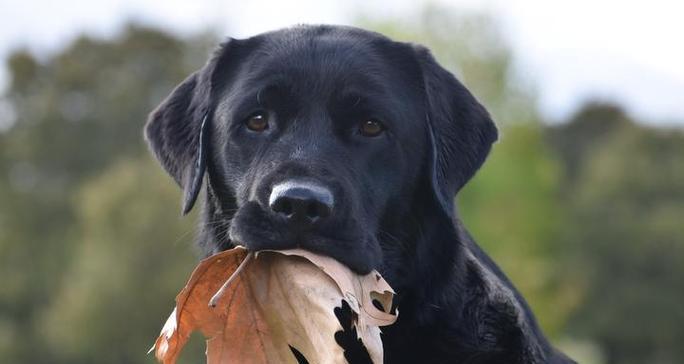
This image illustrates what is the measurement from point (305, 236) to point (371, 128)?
910 millimetres

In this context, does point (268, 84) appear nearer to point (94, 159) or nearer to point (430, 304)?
point (430, 304)

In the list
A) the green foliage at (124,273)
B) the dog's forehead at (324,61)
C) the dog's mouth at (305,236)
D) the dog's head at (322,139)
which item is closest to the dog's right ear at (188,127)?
the dog's head at (322,139)

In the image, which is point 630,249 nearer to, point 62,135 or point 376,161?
point 62,135

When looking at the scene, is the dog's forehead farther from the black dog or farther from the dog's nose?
the dog's nose

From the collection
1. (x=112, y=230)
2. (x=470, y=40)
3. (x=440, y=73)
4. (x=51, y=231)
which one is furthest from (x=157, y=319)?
(x=440, y=73)

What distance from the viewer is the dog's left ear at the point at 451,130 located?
621cm

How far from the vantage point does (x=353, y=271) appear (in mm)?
5391

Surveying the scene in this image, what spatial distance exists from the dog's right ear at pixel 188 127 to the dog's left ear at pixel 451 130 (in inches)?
41.4

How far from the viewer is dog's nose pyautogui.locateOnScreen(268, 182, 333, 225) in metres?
5.29

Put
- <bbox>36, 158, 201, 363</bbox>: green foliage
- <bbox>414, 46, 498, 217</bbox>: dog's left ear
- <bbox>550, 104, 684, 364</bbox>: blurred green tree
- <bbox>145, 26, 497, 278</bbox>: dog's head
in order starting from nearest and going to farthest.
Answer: <bbox>145, 26, 497, 278</bbox>: dog's head → <bbox>414, 46, 498, 217</bbox>: dog's left ear → <bbox>36, 158, 201, 363</bbox>: green foliage → <bbox>550, 104, 684, 364</bbox>: blurred green tree

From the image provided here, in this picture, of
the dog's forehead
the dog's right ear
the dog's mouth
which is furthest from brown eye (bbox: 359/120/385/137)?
the dog's right ear

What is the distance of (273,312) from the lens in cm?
513

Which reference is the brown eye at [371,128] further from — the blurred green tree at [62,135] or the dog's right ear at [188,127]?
the blurred green tree at [62,135]

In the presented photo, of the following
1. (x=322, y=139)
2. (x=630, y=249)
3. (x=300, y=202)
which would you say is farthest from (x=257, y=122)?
(x=630, y=249)
